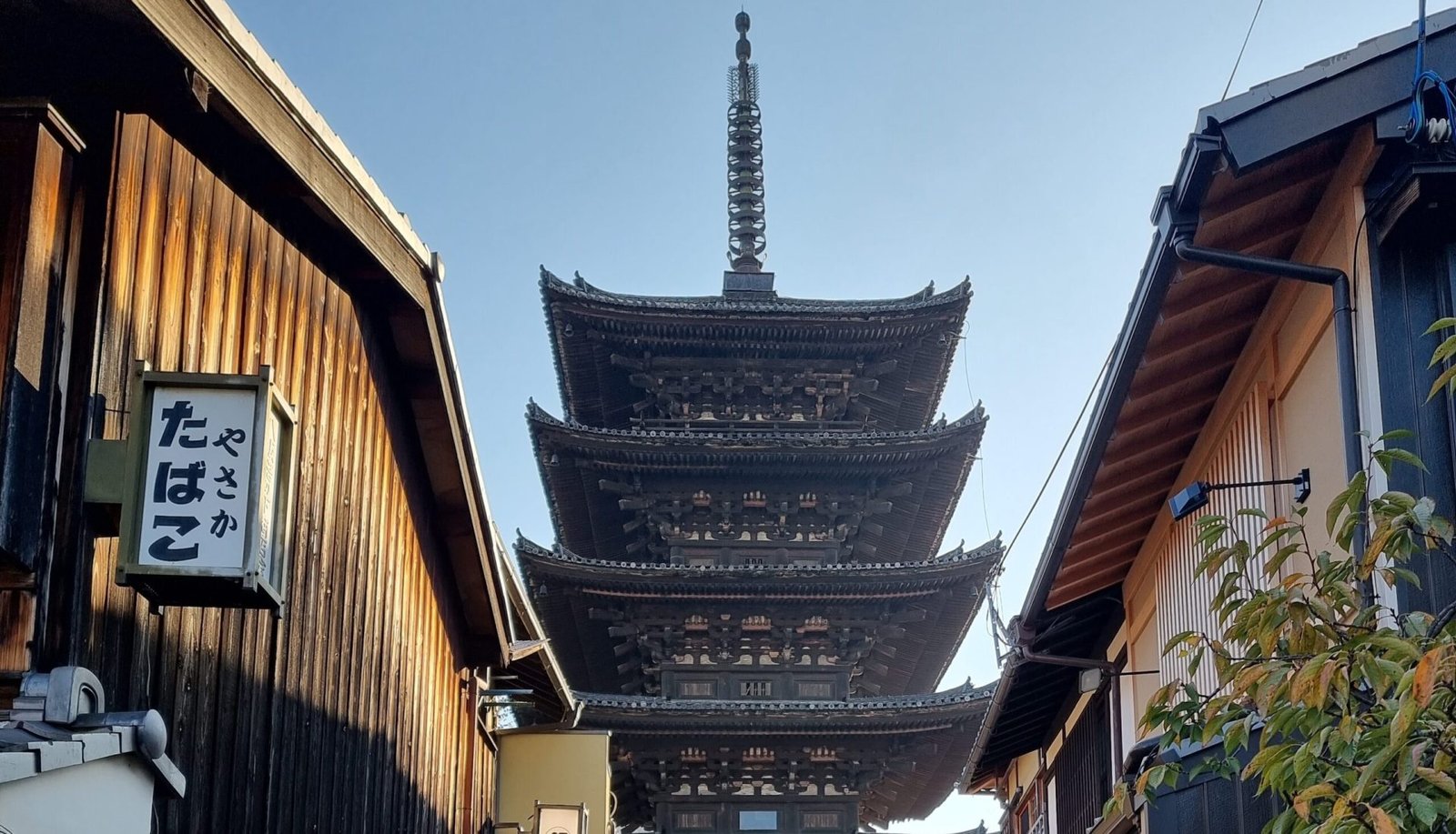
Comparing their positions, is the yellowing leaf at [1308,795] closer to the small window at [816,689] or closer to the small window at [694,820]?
the small window at [694,820]

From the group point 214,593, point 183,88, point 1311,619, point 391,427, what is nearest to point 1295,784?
point 1311,619

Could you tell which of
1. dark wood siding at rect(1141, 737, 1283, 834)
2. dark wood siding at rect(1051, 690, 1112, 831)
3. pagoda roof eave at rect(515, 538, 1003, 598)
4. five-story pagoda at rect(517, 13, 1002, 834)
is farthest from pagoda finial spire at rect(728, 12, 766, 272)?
dark wood siding at rect(1141, 737, 1283, 834)

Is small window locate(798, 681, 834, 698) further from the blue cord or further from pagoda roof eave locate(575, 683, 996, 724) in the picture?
the blue cord

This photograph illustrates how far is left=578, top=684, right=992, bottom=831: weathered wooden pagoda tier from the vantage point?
94.4 feet

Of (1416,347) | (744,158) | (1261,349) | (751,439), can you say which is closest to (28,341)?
(1416,347)

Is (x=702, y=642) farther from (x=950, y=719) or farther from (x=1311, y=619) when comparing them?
(x=1311, y=619)

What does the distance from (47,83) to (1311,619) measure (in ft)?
17.2

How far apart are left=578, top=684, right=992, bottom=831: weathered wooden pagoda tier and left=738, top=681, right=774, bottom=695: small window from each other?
3.03 feet

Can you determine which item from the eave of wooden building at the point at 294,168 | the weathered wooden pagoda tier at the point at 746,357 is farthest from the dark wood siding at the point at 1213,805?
the weathered wooden pagoda tier at the point at 746,357

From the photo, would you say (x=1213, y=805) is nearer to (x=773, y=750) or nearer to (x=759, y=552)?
(x=773, y=750)

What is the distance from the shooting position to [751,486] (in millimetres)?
31328

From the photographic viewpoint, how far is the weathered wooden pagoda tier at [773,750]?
28.8m

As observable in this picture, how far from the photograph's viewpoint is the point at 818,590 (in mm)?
29766

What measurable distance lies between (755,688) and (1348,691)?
978 inches
